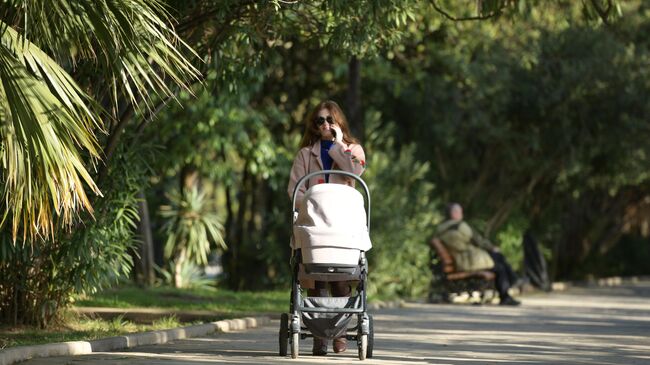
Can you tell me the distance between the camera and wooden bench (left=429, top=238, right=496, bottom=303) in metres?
23.1

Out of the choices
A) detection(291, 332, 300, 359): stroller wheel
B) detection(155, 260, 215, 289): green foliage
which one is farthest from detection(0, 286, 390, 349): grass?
detection(291, 332, 300, 359): stroller wheel

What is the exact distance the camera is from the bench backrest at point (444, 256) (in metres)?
23.2

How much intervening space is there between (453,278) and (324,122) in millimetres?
12225

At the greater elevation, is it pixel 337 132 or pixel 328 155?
pixel 337 132

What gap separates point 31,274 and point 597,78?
1717 cm

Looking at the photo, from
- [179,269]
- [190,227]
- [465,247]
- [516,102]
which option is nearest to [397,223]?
[465,247]

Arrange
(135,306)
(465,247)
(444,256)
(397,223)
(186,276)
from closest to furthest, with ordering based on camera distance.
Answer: (135,306) → (465,247) → (444,256) → (397,223) → (186,276)

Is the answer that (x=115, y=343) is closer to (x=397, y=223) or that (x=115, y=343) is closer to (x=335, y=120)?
(x=335, y=120)

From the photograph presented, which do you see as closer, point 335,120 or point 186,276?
point 335,120

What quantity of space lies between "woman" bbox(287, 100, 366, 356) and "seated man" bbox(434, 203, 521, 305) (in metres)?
11.5

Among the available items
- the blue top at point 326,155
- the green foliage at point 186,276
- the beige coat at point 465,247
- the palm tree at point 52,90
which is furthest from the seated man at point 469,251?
the palm tree at point 52,90

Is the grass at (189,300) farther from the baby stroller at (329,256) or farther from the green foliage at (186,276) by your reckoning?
the baby stroller at (329,256)

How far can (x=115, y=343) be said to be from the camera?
469 inches

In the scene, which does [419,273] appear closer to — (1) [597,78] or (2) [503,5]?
(1) [597,78]
